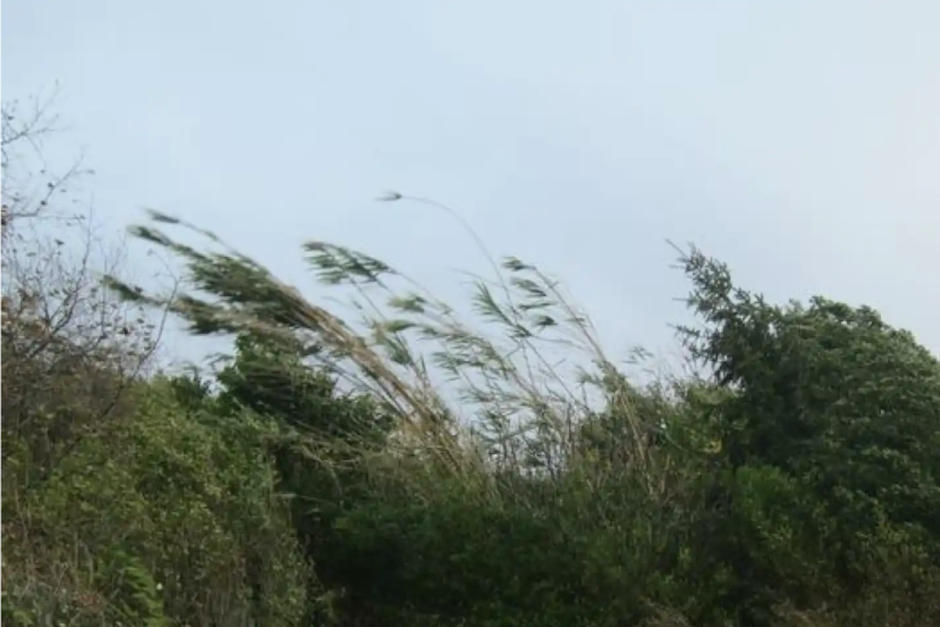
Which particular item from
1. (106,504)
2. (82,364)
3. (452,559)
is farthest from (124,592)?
(452,559)

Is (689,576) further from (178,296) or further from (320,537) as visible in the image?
(178,296)

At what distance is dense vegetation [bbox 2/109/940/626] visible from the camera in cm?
907

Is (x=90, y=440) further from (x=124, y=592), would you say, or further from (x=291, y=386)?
(x=291, y=386)

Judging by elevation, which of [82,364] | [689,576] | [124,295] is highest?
[124,295]

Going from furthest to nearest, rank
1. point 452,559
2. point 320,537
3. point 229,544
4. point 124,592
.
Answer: point 320,537, point 452,559, point 229,544, point 124,592

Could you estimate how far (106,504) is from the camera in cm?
898

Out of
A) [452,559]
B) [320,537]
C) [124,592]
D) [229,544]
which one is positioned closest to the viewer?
[124,592]

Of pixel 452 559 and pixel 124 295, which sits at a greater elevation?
pixel 124 295

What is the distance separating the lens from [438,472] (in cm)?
1133

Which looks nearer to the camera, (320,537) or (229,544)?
(229,544)

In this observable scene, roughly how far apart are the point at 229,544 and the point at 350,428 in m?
2.58

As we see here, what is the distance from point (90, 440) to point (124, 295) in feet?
5.73

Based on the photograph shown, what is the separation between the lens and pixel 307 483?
11461 millimetres

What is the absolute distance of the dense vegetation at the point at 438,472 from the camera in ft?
29.8
